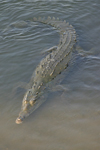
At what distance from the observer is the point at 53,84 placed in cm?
632

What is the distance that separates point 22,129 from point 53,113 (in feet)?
3.04

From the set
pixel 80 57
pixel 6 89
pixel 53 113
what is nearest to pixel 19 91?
pixel 6 89

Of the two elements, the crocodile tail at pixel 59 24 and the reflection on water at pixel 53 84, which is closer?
the reflection on water at pixel 53 84

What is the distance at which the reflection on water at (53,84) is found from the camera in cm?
456

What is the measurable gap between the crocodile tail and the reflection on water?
0.28 m

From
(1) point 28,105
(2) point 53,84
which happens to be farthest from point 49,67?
(1) point 28,105

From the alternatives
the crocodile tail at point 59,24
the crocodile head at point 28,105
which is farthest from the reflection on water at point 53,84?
the crocodile tail at point 59,24

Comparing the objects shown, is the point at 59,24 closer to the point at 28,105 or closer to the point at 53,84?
the point at 53,84

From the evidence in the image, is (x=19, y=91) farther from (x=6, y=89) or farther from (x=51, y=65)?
(x=51, y=65)

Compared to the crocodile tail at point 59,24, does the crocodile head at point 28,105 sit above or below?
below

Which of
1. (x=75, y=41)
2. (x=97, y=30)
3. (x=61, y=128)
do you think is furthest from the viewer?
(x=97, y=30)

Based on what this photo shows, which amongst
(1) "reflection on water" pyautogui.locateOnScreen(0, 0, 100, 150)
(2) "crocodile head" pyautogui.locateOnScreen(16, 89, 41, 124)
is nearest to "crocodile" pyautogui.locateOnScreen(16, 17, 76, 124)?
(2) "crocodile head" pyautogui.locateOnScreen(16, 89, 41, 124)

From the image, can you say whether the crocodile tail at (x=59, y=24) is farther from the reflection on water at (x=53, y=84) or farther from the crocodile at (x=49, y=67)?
the reflection on water at (x=53, y=84)

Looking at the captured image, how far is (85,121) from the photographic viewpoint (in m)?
4.90
